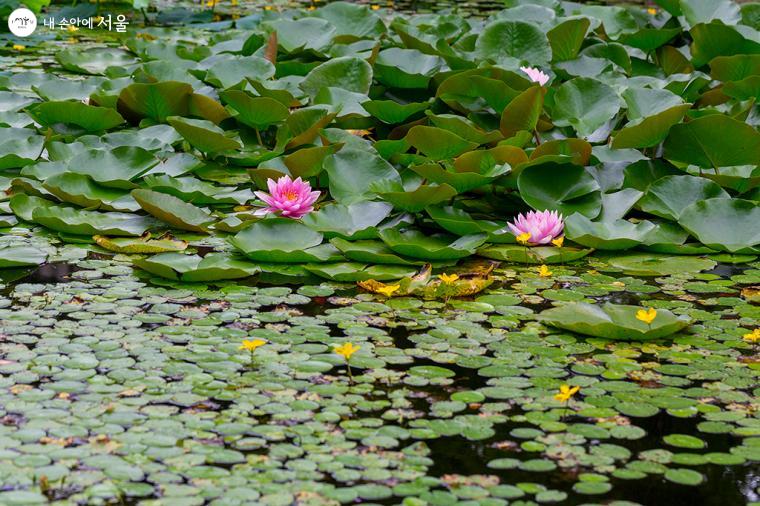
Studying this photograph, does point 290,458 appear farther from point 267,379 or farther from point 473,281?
point 473,281

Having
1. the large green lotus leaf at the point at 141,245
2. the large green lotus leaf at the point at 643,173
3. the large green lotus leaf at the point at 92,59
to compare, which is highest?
the large green lotus leaf at the point at 92,59

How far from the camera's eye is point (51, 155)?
11.0 ft

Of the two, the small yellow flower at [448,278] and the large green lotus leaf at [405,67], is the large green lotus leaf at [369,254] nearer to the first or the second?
the small yellow flower at [448,278]

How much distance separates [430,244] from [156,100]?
1.37 m

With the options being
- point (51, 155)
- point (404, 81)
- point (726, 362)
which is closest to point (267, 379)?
point (726, 362)

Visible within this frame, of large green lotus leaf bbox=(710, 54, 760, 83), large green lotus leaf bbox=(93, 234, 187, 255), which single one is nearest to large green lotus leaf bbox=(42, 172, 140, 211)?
large green lotus leaf bbox=(93, 234, 187, 255)

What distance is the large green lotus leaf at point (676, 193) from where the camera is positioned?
297cm

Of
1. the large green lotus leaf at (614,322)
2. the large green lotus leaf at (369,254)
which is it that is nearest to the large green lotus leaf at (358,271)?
the large green lotus leaf at (369,254)

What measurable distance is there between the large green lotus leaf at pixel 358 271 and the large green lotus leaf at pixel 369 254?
2 centimetres

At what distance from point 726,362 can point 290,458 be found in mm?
983

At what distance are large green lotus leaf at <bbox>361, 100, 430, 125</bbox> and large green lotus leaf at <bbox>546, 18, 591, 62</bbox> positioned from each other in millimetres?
733

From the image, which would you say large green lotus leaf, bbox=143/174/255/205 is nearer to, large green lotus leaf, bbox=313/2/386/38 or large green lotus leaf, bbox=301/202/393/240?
large green lotus leaf, bbox=301/202/393/240

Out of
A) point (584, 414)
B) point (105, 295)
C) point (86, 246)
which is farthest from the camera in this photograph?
point (86, 246)

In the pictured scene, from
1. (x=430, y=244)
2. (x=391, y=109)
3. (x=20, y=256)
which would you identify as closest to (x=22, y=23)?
(x=391, y=109)
